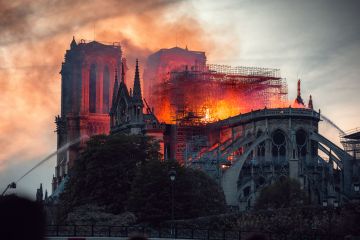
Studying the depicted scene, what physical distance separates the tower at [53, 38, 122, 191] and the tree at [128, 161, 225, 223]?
266 ft

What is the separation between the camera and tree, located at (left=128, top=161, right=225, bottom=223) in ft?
206

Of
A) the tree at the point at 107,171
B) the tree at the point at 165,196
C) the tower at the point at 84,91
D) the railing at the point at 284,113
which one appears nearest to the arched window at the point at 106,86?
the tower at the point at 84,91

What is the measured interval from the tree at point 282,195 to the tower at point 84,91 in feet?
254

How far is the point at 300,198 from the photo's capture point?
7594 cm

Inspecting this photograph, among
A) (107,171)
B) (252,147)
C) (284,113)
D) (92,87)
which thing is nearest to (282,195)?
(107,171)

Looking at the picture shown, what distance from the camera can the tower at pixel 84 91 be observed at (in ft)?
500

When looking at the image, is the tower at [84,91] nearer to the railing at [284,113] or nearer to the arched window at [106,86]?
the arched window at [106,86]

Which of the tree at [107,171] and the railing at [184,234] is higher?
the tree at [107,171]

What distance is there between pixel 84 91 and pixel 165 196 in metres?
93.1

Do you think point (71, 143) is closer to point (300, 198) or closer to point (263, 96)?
point (263, 96)

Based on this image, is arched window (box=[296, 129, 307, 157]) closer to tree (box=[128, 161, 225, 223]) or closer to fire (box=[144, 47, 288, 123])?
fire (box=[144, 47, 288, 123])

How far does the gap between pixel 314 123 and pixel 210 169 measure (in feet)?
55.0

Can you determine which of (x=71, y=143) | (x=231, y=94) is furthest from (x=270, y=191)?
(x=71, y=143)

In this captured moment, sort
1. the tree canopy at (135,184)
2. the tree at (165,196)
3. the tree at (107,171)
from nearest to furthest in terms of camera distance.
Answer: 1. the tree at (165,196)
2. the tree canopy at (135,184)
3. the tree at (107,171)
